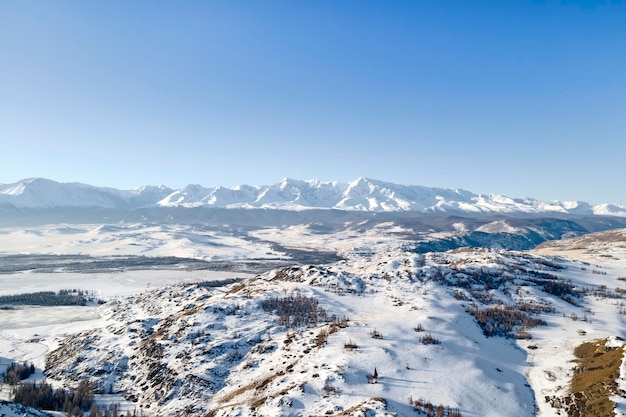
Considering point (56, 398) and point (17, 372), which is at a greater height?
point (56, 398)

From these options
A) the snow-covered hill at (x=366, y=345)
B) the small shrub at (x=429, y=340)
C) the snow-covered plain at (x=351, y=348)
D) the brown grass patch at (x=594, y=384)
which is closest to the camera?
the brown grass patch at (x=594, y=384)

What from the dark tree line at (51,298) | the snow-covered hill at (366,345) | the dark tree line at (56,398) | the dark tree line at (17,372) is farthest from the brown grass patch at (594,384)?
the dark tree line at (51,298)

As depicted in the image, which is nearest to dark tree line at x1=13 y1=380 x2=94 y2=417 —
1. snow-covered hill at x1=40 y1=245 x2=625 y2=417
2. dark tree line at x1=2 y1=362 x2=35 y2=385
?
snow-covered hill at x1=40 y1=245 x2=625 y2=417

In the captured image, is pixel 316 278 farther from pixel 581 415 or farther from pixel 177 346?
pixel 581 415

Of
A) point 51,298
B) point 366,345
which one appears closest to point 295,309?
point 366,345

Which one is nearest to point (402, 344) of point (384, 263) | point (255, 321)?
point (255, 321)

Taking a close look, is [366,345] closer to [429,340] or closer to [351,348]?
[351,348]

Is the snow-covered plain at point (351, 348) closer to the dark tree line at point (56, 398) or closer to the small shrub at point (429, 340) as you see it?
the small shrub at point (429, 340)

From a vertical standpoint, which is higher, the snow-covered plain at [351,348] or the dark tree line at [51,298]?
the snow-covered plain at [351,348]
